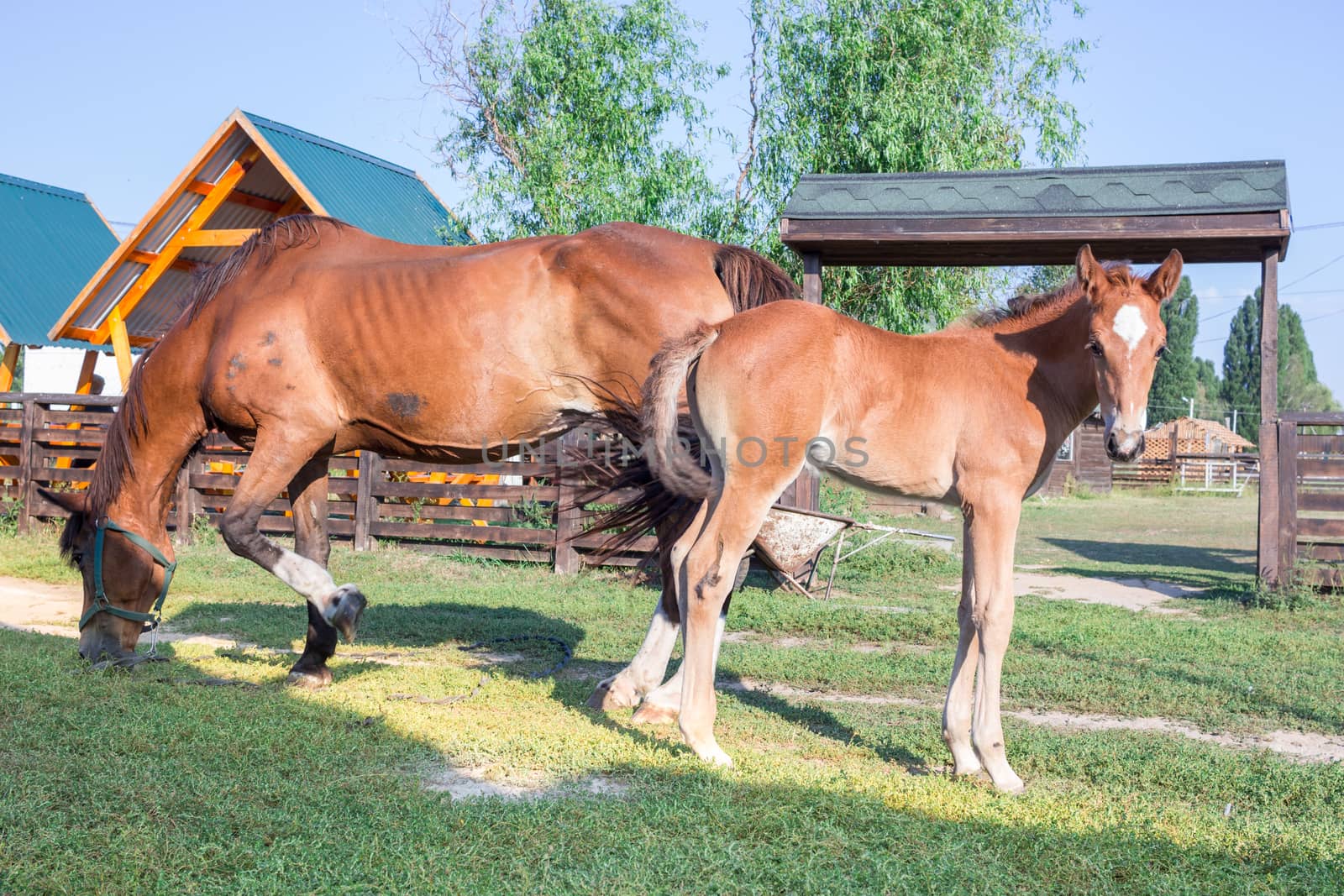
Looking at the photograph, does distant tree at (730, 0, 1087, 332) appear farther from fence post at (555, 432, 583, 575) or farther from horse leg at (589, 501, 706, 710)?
horse leg at (589, 501, 706, 710)

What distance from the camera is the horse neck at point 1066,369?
4043 mm

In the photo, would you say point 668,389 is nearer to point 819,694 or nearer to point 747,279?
point 747,279

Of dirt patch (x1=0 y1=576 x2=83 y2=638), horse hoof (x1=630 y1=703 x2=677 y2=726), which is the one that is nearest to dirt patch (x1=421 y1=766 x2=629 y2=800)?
horse hoof (x1=630 y1=703 x2=677 y2=726)

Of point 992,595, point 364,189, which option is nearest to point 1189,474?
point 364,189

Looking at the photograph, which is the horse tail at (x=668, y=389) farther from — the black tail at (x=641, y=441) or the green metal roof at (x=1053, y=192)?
the green metal roof at (x=1053, y=192)

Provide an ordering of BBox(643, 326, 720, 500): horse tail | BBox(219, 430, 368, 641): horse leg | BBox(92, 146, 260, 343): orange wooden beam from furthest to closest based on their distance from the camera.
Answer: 1. BBox(92, 146, 260, 343): orange wooden beam
2. BBox(219, 430, 368, 641): horse leg
3. BBox(643, 326, 720, 500): horse tail

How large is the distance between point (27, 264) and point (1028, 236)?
18.3 meters

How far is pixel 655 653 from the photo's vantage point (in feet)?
16.5

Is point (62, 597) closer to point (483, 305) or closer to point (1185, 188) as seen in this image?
point (483, 305)

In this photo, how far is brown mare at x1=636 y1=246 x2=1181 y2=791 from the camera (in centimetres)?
386

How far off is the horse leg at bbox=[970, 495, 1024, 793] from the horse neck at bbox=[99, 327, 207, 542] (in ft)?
13.1

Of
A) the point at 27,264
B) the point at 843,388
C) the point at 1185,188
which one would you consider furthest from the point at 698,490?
the point at 27,264

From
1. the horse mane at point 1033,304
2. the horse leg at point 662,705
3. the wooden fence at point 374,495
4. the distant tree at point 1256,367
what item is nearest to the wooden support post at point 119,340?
the wooden fence at point 374,495

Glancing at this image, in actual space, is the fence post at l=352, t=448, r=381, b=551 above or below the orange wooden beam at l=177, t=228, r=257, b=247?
below
